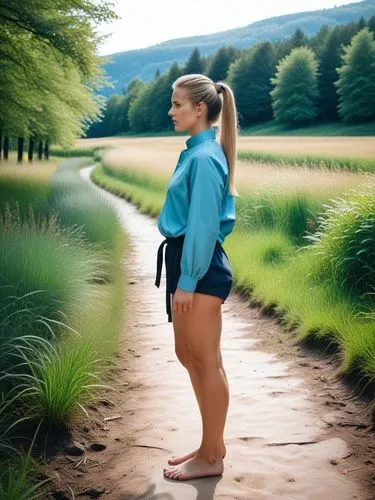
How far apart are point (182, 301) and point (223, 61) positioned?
264ft

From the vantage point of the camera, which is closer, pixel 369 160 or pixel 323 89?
pixel 369 160

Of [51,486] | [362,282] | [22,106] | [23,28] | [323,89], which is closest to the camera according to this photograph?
[51,486]

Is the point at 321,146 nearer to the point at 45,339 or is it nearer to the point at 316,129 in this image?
the point at 45,339

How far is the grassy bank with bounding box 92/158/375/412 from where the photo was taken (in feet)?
16.8

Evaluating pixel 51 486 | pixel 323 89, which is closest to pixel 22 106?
pixel 51 486

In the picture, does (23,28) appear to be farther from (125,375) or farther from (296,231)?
(125,375)

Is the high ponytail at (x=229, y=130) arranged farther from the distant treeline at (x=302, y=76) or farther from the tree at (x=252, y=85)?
the tree at (x=252, y=85)

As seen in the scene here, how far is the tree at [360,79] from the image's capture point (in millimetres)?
53812

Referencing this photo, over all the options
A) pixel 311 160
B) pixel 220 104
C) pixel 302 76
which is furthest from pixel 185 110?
pixel 302 76

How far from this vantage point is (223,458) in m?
3.49

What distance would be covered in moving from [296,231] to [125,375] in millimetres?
5393

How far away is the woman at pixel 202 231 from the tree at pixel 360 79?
53.9m

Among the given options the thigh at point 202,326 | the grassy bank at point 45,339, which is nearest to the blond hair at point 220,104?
the thigh at point 202,326

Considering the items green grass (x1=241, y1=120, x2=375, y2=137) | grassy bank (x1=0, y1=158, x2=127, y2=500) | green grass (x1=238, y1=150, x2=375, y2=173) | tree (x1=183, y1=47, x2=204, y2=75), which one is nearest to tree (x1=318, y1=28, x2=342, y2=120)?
green grass (x1=241, y1=120, x2=375, y2=137)
